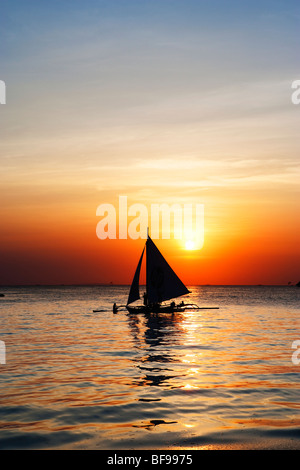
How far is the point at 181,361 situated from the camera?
30.8 metres

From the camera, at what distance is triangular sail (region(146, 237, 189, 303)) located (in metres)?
68.4

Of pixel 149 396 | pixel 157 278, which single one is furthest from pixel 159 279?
pixel 149 396

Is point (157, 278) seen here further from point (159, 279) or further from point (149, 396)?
point (149, 396)

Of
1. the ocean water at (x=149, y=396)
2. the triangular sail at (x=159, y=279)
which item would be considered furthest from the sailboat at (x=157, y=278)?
the ocean water at (x=149, y=396)

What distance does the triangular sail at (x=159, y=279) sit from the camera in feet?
225

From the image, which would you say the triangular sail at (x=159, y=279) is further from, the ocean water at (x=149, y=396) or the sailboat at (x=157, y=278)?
the ocean water at (x=149, y=396)

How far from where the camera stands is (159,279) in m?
68.4

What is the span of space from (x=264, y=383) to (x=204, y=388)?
10.5ft

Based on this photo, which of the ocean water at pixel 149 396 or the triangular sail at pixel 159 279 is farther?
the triangular sail at pixel 159 279

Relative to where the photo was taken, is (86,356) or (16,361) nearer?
(16,361)

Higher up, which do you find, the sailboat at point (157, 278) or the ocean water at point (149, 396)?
the sailboat at point (157, 278)

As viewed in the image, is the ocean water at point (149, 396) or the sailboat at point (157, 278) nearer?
the ocean water at point (149, 396)

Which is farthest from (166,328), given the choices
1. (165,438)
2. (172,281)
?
(165,438)
